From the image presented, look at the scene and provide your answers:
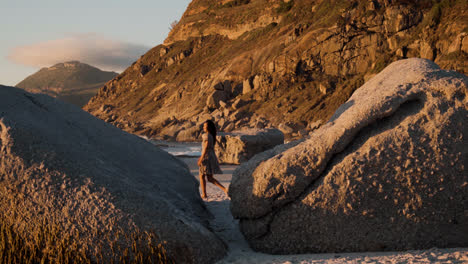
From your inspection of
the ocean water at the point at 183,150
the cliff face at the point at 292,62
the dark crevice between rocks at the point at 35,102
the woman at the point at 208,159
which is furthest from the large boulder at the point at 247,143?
the cliff face at the point at 292,62

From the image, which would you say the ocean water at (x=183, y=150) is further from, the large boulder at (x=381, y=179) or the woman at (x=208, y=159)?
the large boulder at (x=381, y=179)

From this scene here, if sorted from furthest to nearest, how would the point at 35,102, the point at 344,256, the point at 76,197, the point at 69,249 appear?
the point at 35,102, the point at 344,256, the point at 76,197, the point at 69,249

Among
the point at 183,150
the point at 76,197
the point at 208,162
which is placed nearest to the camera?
the point at 76,197

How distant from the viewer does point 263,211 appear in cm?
383

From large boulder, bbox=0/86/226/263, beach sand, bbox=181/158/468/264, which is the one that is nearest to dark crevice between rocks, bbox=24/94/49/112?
large boulder, bbox=0/86/226/263

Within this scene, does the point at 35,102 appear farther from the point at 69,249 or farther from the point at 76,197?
the point at 69,249

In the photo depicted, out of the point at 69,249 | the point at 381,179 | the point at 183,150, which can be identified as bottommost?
the point at 69,249

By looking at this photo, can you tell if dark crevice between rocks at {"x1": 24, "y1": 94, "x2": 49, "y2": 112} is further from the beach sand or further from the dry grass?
the beach sand

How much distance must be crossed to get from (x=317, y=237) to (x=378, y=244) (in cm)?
60

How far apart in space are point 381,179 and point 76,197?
2982 mm

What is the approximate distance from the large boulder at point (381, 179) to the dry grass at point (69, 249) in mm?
1238

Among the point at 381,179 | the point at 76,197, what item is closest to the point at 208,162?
the point at 76,197

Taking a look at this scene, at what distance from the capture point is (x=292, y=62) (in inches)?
1220

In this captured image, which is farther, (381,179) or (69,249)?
(381,179)
